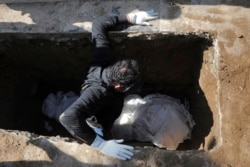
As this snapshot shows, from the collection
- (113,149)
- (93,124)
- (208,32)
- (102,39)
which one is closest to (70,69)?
(102,39)

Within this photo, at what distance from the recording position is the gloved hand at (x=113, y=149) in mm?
2906

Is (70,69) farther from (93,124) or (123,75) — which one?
(123,75)

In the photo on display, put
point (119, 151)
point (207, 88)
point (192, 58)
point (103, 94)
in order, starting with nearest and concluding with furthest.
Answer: point (119, 151) < point (103, 94) < point (207, 88) < point (192, 58)

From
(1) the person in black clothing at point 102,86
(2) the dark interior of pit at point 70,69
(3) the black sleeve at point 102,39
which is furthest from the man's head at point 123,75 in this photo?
(2) the dark interior of pit at point 70,69

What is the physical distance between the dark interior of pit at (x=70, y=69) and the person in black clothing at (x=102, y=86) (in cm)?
20

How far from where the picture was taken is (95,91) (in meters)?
3.20

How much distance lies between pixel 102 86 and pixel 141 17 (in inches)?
32.1

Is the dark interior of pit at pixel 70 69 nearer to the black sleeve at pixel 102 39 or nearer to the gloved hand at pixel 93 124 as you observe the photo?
the black sleeve at pixel 102 39

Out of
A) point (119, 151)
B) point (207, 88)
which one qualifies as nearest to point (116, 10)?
point (207, 88)

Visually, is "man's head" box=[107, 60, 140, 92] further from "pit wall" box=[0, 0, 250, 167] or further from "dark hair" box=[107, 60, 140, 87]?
"pit wall" box=[0, 0, 250, 167]

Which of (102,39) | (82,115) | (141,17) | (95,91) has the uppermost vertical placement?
(141,17)

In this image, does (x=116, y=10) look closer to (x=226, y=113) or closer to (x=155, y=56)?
(x=155, y=56)

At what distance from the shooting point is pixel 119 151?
2922 mm

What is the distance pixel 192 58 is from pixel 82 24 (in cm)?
119
